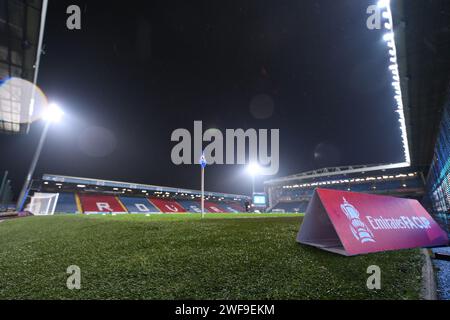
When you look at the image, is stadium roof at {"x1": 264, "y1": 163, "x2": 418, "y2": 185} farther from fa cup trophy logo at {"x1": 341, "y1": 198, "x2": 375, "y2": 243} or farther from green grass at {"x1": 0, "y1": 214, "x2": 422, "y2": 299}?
green grass at {"x1": 0, "y1": 214, "x2": 422, "y2": 299}

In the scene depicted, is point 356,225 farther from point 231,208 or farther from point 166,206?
point 231,208

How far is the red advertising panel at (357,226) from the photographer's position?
2777 mm

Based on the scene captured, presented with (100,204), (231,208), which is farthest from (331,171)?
(100,204)

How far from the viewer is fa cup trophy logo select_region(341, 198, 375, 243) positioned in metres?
2.84

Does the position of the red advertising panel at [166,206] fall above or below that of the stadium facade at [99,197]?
below

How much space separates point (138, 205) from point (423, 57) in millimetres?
35974

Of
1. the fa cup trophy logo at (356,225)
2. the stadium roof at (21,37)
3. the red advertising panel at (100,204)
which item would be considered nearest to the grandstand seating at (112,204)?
the red advertising panel at (100,204)

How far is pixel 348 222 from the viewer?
2.89 meters

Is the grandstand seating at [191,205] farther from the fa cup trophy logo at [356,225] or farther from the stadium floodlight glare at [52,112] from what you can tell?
the fa cup trophy logo at [356,225]

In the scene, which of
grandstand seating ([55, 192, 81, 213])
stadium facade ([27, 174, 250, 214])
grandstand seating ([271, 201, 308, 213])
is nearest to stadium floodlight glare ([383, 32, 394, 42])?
stadium facade ([27, 174, 250, 214])

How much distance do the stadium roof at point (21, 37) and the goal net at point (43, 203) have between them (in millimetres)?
20489
